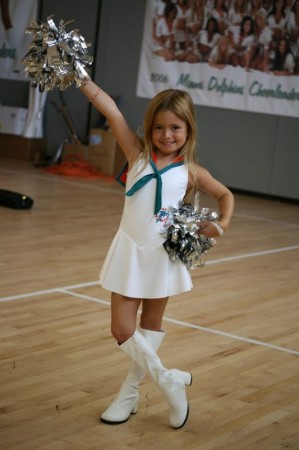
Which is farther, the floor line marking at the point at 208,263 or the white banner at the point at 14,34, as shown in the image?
the white banner at the point at 14,34

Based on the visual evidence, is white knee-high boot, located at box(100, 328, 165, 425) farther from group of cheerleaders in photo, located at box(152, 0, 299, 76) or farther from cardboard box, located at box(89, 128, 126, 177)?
cardboard box, located at box(89, 128, 126, 177)

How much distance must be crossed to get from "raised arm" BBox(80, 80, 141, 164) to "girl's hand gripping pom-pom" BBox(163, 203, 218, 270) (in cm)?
26

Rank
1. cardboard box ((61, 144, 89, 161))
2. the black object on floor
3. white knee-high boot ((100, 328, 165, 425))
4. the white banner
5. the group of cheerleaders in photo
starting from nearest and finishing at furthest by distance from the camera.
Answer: white knee-high boot ((100, 328, 165, 425))
the black object on floor
the group of cheerleaders in photo
cardboard box ((61, 144, 89, 161))
the white banner

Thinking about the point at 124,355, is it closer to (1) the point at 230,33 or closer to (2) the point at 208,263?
(2) the point at 208,263

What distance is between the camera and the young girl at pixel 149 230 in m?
2.81

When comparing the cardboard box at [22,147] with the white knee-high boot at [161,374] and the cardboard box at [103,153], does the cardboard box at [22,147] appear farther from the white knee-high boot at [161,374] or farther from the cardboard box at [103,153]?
the white knee-high boot at [161,374]

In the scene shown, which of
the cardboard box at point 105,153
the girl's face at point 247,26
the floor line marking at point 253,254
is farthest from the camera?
the cardboard box at point 105,153

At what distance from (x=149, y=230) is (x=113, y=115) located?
41cm

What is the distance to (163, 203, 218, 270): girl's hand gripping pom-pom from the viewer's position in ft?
9.23

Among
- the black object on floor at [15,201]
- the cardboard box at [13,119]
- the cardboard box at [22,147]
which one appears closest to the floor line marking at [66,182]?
the cardboard box at [22,147]

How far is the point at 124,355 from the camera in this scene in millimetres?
3676

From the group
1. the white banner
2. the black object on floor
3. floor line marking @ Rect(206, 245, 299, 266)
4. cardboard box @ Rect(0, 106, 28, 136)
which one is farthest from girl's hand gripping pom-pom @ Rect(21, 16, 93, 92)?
the white banner

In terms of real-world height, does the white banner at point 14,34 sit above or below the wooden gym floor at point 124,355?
above

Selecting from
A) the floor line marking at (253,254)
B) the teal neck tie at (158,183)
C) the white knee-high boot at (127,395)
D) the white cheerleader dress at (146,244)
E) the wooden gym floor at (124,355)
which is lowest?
the floor line marking at (253,254)
